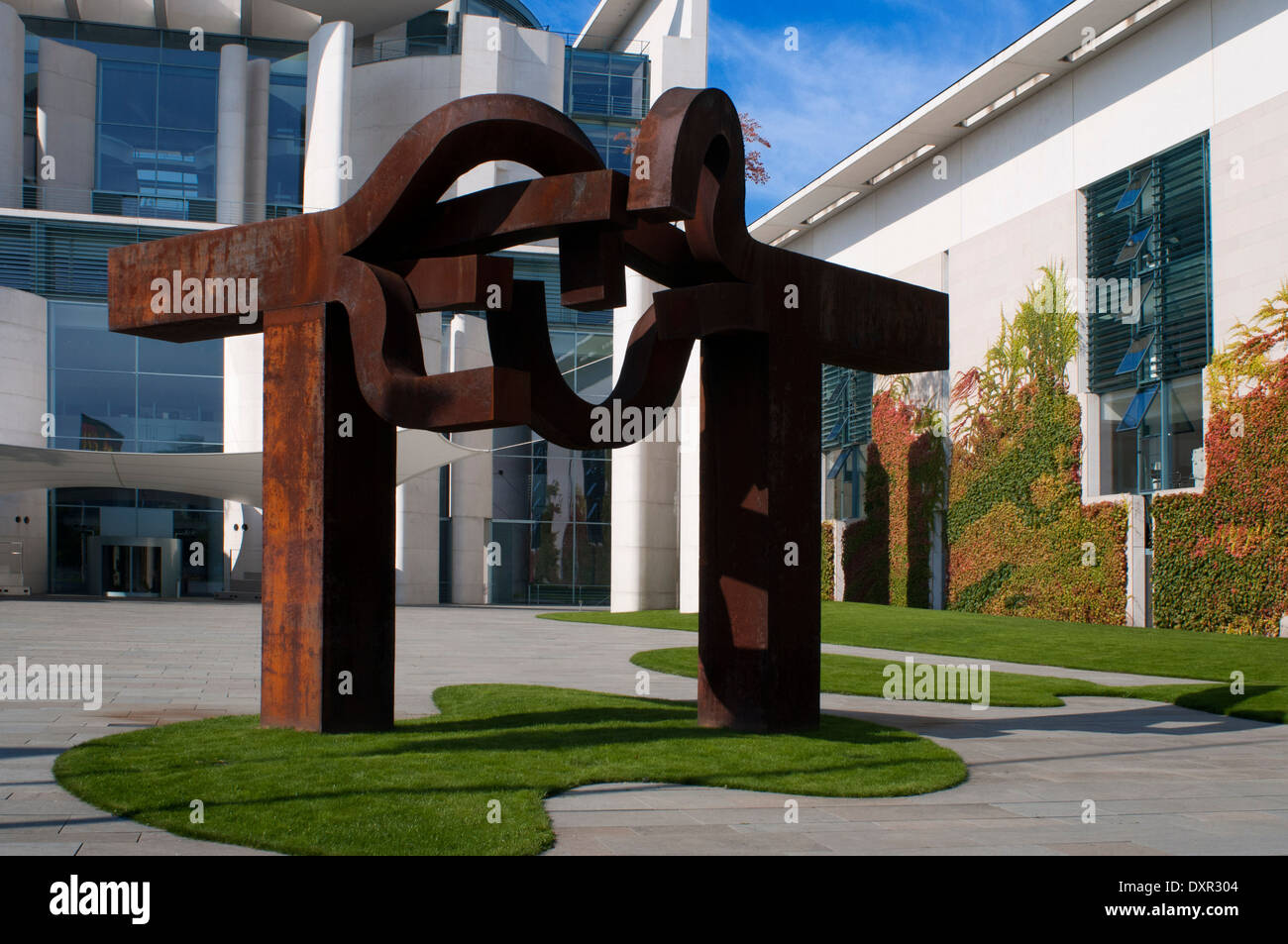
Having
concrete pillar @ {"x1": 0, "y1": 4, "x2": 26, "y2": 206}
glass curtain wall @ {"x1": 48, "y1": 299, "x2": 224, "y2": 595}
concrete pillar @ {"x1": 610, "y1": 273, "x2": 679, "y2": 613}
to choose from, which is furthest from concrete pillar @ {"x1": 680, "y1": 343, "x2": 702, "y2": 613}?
concrete pillar @ {"x1": 0, "y1": 4, "x2": 26, "y2": 206}

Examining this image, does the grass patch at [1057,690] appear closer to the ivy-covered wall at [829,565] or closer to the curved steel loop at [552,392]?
the curved steel loop at [552,392]

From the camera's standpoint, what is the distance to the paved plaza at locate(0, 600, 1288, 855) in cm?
589

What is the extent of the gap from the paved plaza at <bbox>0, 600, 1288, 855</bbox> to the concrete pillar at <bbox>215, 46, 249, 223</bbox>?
25194 millimetres

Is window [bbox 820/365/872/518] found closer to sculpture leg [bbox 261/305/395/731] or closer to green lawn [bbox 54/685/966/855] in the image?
green lawn [bbox 54/685/966/855]

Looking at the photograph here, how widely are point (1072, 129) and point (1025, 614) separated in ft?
33.2

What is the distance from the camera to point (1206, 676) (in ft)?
49.7

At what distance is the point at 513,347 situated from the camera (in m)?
8.29

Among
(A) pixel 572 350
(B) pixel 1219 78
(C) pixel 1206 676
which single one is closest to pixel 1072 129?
(B) pixel 1219 78

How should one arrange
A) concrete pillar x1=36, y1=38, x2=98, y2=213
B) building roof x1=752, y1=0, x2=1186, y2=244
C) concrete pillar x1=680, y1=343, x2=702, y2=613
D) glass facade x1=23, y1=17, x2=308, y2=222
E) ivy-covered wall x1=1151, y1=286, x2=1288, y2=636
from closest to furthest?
1. ivy-covered wall x1=1151, y1=286, x2=1288, y2=636
2. building roof x1=752, y1=0, x2=1186, y2=244
3. concrete pillar x1=680, y1=343, x2=702, y2=613
4. concrete pillar x1=36, y1=38, x2=98, y2=213
5. glass facade x1=23, y1=17, x2=308, y2=222

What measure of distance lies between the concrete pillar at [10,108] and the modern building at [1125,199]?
2496cm

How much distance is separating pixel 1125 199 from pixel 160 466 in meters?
21.3

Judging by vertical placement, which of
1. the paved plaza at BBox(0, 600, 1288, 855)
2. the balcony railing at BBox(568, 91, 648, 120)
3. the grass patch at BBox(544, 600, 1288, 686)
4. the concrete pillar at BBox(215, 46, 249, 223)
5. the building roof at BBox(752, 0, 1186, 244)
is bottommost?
the grass patch at BBox(544, 600, 1288, 686)
